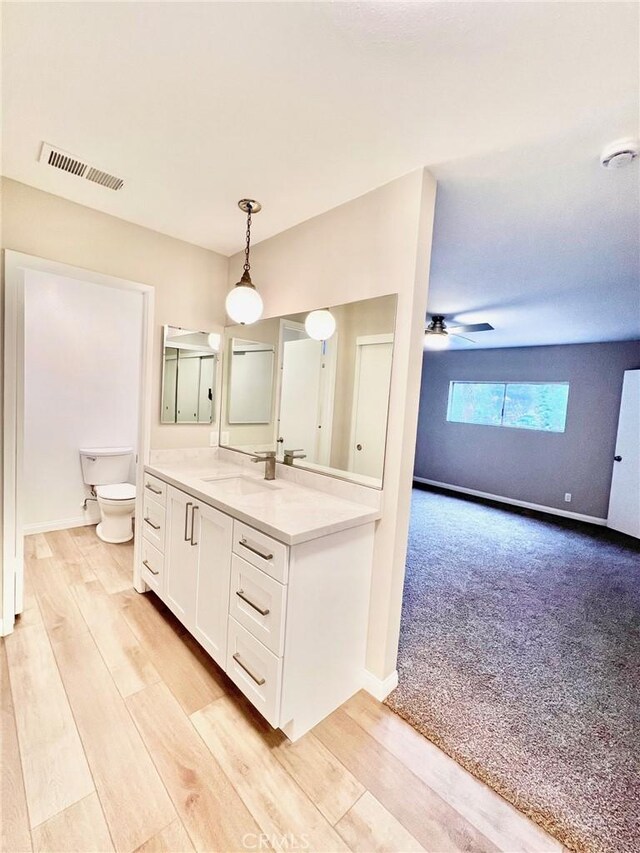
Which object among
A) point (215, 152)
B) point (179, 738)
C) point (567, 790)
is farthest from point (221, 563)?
point (215, 152)

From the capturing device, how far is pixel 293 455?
217 cm

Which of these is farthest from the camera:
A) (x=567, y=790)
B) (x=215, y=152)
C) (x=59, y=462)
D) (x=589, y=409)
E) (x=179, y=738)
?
(x=589, y=409)

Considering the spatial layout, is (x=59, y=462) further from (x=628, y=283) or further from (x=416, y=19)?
(x=628, y=283)

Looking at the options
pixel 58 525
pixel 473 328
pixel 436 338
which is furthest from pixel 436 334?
pixel 58 525

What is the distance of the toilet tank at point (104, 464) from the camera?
11.4 ft

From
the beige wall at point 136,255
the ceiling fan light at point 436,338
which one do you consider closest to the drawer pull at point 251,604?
the beige wall at point 136,255

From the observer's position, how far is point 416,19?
3.17 feet

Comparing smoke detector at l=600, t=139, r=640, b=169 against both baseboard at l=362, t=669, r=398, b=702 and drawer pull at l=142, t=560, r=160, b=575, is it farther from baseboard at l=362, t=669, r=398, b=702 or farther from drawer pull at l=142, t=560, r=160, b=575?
drawer pull at l=142, t=560, r=160, b=575

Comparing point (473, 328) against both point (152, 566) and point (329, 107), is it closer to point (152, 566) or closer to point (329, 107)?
point (329, 107)

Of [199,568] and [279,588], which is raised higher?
[279,588]

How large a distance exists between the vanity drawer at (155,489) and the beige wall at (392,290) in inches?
52.2

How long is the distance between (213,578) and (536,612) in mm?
2391

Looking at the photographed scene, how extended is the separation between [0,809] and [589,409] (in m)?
6.28

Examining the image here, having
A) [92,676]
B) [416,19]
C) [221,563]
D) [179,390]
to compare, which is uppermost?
[416,19]
